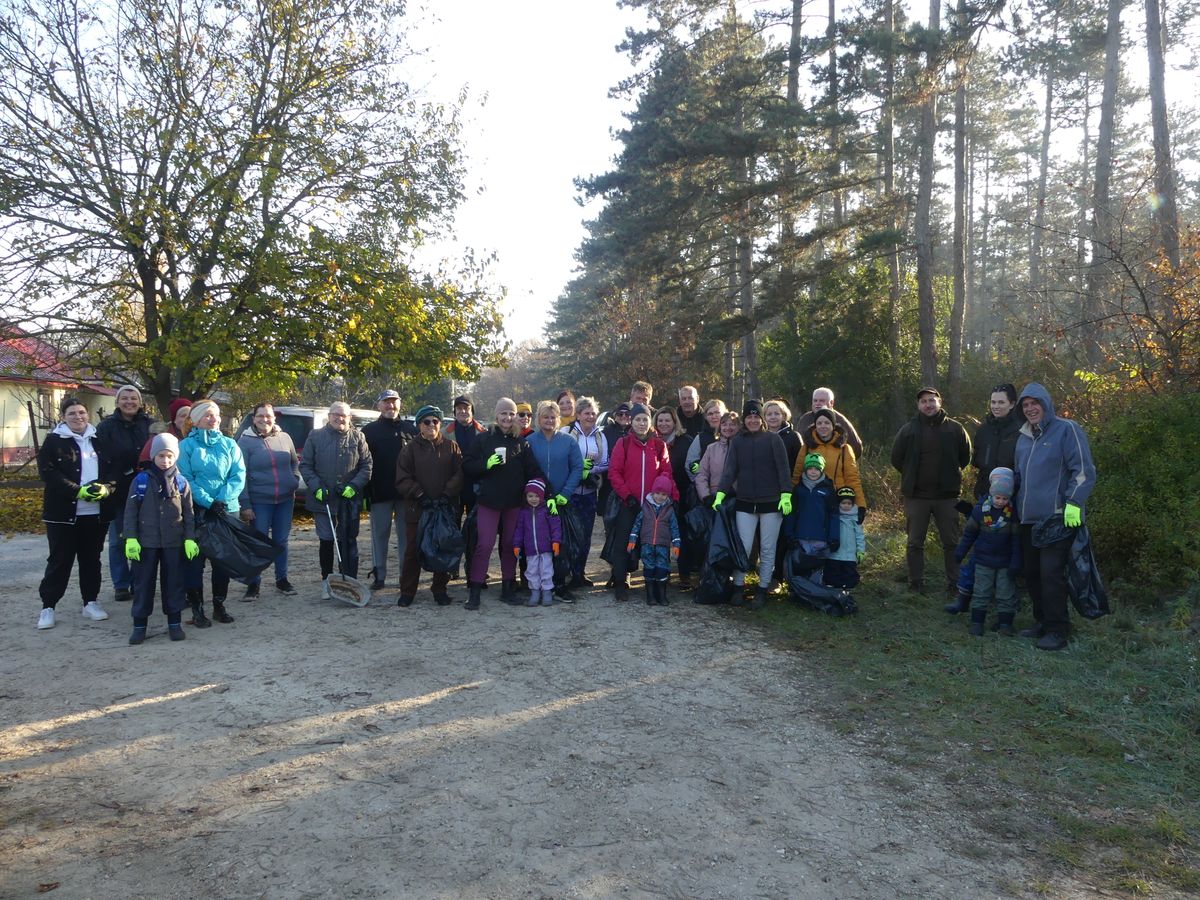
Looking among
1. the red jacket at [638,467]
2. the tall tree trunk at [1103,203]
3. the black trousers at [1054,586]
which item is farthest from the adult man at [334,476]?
the tall tree trunk at [1103,203]

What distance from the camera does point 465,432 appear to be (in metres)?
8.56

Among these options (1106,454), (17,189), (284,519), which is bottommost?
(284,519)

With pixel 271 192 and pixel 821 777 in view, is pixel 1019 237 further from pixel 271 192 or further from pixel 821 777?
pixel 821 777

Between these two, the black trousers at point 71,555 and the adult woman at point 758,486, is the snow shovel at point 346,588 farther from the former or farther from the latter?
the adult woman at point 758,486

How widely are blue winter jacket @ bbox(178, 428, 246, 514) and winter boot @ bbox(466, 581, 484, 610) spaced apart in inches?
85.8

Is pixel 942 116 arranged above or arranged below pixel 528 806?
above

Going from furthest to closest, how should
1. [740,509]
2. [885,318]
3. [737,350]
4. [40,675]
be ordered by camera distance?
[737,350] → [885,318] → [740,509] → [40,675]

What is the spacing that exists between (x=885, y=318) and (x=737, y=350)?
13.1 meters

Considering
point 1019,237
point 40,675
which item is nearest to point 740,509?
point 40,675

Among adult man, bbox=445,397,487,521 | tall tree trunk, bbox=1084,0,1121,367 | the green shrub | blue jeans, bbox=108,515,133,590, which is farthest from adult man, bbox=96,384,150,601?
tall tree trunk, bbox=1084,0,1121,367

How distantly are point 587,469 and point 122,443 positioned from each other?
430cm

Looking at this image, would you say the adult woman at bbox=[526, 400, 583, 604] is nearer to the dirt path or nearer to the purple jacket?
the purple jacket

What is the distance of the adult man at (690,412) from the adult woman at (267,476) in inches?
162

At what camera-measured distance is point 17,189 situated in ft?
41.3
